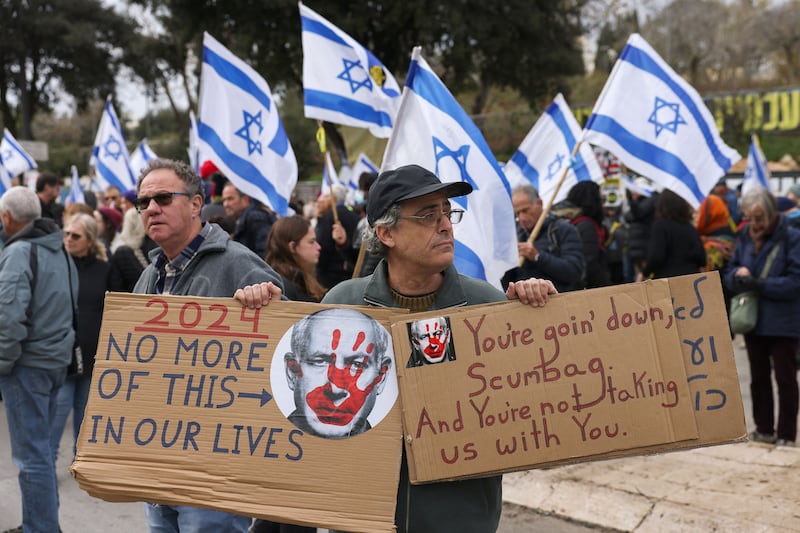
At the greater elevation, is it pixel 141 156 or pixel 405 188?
pixel 141 156

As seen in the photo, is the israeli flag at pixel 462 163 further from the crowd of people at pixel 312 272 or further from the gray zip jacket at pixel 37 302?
the gray zip jacket at pixel 37 302

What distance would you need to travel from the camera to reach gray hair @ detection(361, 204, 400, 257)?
8.61 ft

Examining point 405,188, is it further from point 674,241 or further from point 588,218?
point 674,241

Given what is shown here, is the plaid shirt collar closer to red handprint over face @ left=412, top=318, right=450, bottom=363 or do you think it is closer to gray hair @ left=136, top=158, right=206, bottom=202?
gray hair @ left=136, top=158, right=206, bottom=202

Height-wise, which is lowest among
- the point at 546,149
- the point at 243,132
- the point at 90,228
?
the point at 90,228

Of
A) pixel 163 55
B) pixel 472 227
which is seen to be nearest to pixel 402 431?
pixel 472 227

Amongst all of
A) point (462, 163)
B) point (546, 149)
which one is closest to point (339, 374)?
point (462, 163)

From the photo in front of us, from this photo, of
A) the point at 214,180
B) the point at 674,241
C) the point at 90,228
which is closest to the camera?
the point at 90,228

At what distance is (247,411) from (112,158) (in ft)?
36.6

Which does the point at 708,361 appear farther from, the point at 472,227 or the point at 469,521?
the point at 472,227

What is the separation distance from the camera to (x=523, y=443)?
2455 mm

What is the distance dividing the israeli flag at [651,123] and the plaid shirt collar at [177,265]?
3.10 meters

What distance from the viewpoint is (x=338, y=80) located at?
6.79m

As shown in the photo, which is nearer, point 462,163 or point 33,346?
point 33,346
